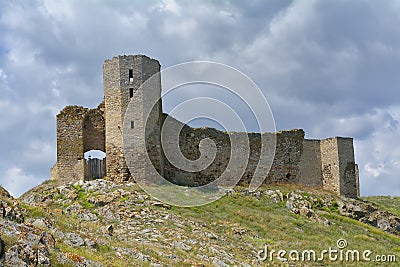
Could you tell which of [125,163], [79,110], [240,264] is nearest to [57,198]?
[125,163]

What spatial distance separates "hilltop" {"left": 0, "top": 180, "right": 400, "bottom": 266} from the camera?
1351cm

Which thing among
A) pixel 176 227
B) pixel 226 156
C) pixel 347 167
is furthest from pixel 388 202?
pixel 176 227

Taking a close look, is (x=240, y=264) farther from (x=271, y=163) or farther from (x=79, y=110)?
(x=271, y=163)

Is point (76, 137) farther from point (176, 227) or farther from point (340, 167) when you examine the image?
point (340, 167)

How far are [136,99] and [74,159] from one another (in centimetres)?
495

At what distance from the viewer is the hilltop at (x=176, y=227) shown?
44.3ft

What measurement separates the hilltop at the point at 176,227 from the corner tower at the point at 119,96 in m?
1.46

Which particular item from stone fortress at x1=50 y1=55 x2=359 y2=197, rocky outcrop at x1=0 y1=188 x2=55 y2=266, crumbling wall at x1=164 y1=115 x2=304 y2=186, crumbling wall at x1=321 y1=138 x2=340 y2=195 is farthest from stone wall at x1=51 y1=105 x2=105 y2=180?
rocky outcrop at x1=0 y1=188 x2=55 y2=266

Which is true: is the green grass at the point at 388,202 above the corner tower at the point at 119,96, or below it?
below

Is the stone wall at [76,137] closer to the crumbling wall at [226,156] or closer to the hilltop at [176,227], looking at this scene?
the hilltop at [176,227]

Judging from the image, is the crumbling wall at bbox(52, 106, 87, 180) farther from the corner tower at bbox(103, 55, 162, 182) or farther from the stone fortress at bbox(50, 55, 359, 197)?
the corner tower at bbox(103, 55, 162, 182)

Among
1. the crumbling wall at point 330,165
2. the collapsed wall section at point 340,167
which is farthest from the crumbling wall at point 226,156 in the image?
the collapsed wall section at point 340,167

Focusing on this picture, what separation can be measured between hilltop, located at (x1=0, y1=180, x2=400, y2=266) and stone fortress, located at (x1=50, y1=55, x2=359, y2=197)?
4.19ft

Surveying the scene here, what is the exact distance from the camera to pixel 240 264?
19.6m
